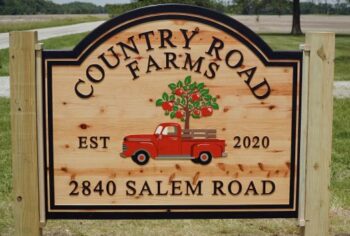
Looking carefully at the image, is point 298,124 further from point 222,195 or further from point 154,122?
point 154,122

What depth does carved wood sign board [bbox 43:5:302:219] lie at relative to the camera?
3305 millimetres

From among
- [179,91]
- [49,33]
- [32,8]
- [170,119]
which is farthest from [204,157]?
[32,8]

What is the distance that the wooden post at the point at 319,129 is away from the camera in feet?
11.0

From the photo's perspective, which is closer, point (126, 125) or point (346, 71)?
point (126, 125)

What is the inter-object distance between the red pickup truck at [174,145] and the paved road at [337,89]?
8112 millimetres

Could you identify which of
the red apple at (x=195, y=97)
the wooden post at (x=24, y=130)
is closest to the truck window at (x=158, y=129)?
the red apple at (x=195, y=97)

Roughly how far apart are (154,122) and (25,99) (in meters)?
0.73

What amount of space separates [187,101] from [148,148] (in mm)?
344

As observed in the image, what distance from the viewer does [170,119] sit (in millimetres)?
3326

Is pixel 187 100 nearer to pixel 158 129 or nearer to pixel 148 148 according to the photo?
pixel 158 129

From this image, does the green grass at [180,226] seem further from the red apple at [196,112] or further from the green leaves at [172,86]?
the green leaves at [172,86]

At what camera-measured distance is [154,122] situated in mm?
3334

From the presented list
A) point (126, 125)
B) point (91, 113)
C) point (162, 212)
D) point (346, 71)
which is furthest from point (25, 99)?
point (346, 71)

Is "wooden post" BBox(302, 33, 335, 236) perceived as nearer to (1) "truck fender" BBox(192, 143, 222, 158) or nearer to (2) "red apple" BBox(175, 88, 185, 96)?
(1) "truck fender" BBox(192, 143, 222, 158)
